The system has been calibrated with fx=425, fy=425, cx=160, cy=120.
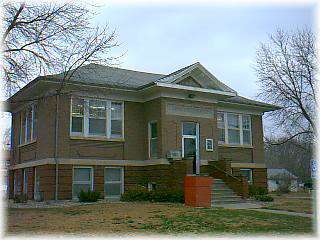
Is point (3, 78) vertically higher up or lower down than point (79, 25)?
lower down

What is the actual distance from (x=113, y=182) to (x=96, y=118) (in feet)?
11.3

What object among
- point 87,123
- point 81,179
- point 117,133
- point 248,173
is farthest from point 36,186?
point 248,173

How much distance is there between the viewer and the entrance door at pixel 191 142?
2288 cm

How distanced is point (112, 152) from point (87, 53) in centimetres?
663

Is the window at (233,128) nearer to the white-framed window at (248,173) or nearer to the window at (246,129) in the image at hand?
the window at (246,129)

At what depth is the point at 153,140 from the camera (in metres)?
22.8

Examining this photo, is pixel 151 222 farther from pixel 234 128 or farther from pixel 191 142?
pixel 234 128

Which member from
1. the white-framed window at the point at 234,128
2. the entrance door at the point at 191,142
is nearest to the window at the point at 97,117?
the entrance door at the point at 191,142

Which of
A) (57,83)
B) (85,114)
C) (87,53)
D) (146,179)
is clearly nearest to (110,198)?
(146,179)

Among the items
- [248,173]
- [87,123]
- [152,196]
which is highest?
[87,123]

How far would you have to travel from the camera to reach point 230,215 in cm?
1384

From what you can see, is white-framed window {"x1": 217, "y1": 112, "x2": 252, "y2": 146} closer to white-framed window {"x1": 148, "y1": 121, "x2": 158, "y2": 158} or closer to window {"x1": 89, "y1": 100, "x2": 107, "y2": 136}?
white-framed window {"x1": 148, "y1": 121, "x2": 158, "y2": 158}

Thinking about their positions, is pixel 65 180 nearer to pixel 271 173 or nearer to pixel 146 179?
pixel 146 179

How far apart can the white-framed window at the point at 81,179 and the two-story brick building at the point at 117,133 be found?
50 millimetres
